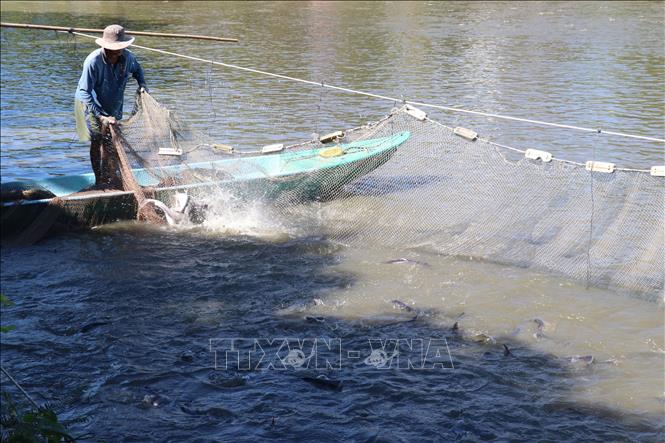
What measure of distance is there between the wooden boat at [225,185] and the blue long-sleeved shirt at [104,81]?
70 centimetres

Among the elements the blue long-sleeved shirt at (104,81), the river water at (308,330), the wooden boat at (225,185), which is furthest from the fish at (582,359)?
the blue long-sleeved shirt at (104,81)

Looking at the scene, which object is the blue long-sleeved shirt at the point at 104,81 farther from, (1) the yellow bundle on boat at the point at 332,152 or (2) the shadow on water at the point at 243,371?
(1) the yellow bundle on boat at the point at 332,152

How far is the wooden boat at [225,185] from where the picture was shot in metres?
7.91

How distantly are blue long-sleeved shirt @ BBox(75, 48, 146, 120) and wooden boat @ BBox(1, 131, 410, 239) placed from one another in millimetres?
696

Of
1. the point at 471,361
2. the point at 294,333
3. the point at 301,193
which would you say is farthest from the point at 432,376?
the point at 301,193

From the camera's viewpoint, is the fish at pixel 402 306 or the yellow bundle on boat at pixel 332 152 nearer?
the fish at pixel 402 306

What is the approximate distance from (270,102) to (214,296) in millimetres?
7814

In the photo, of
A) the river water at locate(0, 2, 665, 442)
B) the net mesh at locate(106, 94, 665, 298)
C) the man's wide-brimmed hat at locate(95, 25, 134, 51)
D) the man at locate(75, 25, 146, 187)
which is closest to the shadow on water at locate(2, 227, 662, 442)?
the river water at locate(0, 2, 665, 442)

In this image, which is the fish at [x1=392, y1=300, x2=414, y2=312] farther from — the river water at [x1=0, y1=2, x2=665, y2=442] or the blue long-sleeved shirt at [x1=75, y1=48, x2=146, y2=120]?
the blue long-sleeved shirt at [x1=75, y1=48, x2=146, y2=120]

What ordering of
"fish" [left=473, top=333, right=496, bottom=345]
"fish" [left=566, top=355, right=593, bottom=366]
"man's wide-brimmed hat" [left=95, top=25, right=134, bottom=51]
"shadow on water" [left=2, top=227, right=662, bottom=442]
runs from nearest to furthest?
"shadow on water" [left=2, top=227, right=662, bottom=442] → "fish" [left=566, top=355, right=593, bottom=366] → "fish" [left=473, top=333, right=496, bottom=345] → "man's wide-brimmed hat" [left=95, top=25, right=134, bottom=51]

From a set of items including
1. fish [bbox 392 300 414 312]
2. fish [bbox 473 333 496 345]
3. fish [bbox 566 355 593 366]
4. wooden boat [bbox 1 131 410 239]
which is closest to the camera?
fish [bbox 566 355 593 366]

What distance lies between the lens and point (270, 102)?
46.0 ft

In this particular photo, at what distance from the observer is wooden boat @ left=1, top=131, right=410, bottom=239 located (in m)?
7.91

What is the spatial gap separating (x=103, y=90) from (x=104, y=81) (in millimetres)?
108
